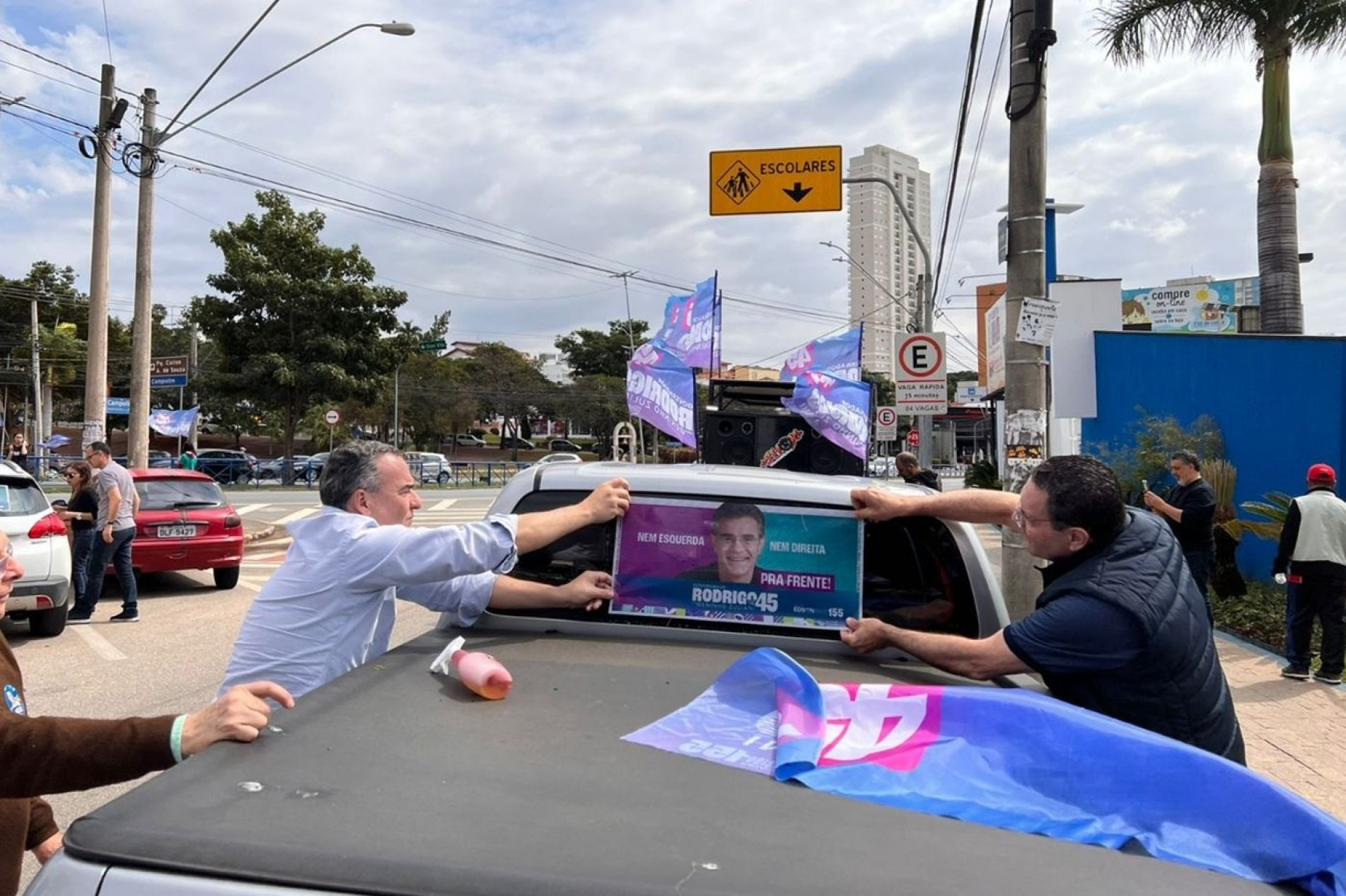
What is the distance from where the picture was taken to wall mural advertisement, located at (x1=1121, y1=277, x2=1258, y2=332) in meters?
45.4

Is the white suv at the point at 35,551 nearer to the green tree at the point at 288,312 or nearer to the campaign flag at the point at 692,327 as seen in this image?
the campaign flag at the point at 692,327

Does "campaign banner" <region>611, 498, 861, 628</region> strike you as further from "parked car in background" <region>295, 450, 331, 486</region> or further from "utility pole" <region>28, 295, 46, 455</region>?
"utility pole" <region>28, 295, 46, 455</region>

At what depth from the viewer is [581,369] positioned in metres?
82.2

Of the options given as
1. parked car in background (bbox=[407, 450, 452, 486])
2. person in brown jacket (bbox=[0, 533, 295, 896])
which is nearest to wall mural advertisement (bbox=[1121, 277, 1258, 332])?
parked car in background (bbox=[407, 450, 452, 486])

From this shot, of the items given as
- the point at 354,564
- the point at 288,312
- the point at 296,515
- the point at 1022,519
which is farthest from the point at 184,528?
the point at 288,312

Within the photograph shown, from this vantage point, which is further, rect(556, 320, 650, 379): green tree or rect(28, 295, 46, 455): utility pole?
rect(556, 320, 650, 379): green tree

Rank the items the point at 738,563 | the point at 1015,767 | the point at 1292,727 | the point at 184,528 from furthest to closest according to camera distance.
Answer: the point at 184,528 < the point at 1292,727 < the point at 738,563 < the point at 1015,767

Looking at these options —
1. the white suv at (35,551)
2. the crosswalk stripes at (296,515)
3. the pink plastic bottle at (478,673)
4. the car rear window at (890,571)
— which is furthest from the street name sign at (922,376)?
the pink plastic bottle at (478,673)

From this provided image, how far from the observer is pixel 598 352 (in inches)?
3174

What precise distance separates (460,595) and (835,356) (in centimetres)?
986

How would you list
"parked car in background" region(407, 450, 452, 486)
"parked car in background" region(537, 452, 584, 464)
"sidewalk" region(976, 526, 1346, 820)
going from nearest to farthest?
"parked car in background" region(537, 452, 584, 464)
"sidewalk" region(976, 526, 1346, 820)
"parked car in background" region(407, 450, 452, 486)

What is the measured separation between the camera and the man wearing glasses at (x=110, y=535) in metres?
9.36

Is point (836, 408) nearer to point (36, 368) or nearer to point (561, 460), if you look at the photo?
point (561, 460)

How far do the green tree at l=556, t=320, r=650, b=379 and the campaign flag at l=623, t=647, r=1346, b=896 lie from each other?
76570 mm
